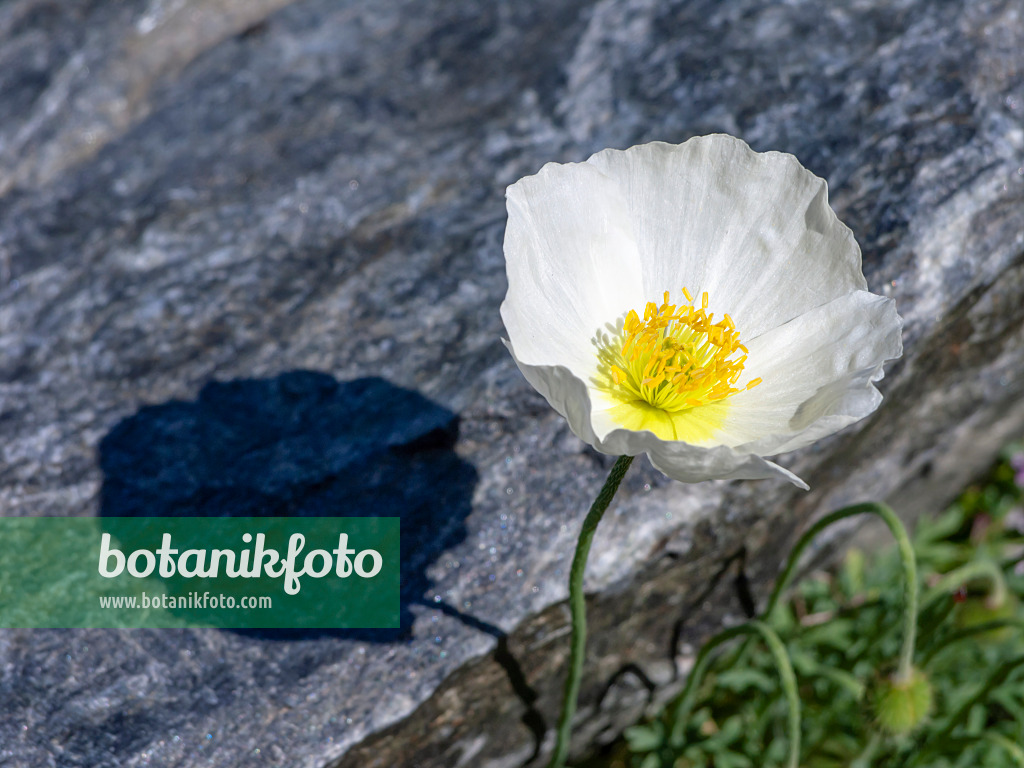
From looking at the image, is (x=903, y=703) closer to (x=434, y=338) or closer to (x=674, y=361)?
(x=674, y=361)

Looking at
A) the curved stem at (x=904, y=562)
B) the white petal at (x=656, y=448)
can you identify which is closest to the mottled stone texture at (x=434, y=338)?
the curved stem at (x=904, y=562)

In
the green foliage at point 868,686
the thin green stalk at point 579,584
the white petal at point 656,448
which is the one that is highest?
the white petal at point 656,448

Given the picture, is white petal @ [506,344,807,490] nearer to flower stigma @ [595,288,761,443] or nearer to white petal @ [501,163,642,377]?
white petal @ [501,163,642,377]

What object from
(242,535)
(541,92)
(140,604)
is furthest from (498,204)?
(140,604)

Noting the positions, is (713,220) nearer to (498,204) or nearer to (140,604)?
(498,204)

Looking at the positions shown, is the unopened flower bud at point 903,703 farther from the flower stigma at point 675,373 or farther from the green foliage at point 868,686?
the flower stigma at point 675,373

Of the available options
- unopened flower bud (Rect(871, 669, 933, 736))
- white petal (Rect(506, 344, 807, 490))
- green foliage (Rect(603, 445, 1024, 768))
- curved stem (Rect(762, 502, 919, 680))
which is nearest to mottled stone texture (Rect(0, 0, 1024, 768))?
green foliage (Rect(603, 445, 1024, 768))
